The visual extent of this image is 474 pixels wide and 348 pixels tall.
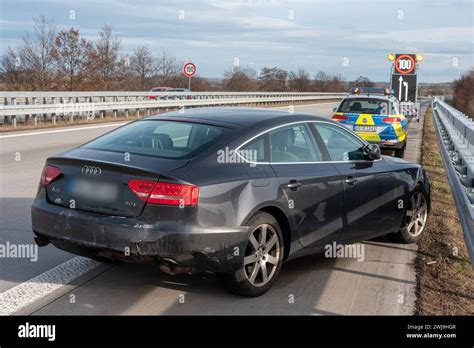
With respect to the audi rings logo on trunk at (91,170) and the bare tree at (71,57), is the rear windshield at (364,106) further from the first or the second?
the bare tree at (71,57)

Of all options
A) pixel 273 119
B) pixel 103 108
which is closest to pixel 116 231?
pixel 273 119

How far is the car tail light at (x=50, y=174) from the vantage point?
5.32m

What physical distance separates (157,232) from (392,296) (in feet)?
7.19

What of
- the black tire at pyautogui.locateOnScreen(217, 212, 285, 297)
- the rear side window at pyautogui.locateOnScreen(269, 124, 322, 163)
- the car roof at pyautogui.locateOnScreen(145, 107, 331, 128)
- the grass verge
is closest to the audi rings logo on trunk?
the car roof at pyautogui.locateOnScreen(145, 107, 331, 128)

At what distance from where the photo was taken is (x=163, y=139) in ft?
18.3

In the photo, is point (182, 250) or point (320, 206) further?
point (320, 206)

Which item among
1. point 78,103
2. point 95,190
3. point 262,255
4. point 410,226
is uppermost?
point 78,103

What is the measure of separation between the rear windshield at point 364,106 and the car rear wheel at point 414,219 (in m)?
8.35

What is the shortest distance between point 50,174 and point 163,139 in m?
1.02

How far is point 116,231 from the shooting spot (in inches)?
190

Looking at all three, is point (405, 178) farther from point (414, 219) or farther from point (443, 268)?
point (443, 268)

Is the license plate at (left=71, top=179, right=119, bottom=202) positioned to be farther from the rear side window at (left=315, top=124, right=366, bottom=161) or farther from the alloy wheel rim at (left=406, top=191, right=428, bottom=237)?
the alloy wheel rim at (left=406, top=191, right=428, bottom=237)

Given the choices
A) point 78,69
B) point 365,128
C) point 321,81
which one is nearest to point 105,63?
point 78,69
